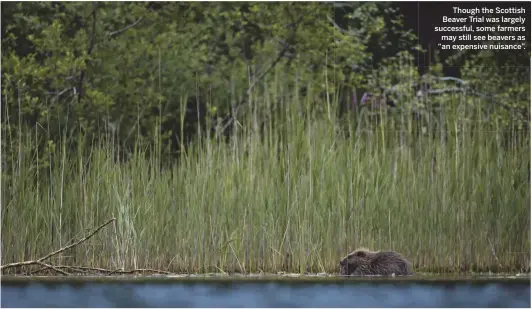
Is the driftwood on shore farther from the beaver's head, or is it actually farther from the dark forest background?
the beaver's head

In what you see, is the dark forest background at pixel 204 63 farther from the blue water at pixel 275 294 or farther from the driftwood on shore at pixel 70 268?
the blue water at pixel 275 294

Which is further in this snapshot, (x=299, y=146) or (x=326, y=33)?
(x=326, y=33)

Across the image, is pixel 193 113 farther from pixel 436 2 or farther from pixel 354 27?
pixel 436 2

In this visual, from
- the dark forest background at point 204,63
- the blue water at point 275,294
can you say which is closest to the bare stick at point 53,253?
the blue water at point 275,294

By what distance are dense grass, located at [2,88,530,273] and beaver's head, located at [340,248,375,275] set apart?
141mm

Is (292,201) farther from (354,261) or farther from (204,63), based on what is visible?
(204,63)

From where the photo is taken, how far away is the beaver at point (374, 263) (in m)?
8.20

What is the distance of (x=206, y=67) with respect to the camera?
965 centimetres

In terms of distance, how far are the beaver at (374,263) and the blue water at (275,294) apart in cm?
8

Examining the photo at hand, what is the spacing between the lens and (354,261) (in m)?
8.23

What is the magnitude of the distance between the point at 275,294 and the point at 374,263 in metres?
0.76

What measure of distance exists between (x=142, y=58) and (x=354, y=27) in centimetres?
181

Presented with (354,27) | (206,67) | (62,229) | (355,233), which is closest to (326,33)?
(354,27)

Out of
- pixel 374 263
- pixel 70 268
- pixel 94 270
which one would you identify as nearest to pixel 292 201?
pixel 374 263
